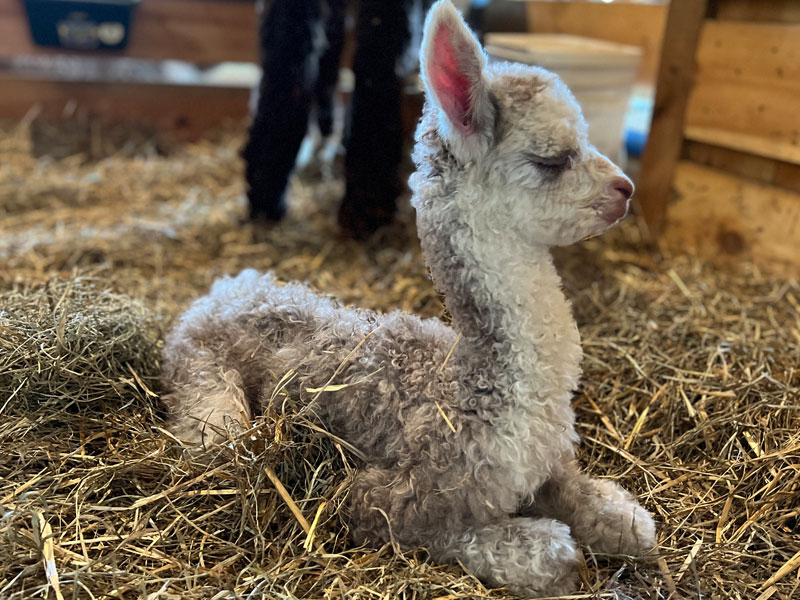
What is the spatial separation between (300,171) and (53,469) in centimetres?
342

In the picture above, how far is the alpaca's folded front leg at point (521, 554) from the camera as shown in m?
1.52

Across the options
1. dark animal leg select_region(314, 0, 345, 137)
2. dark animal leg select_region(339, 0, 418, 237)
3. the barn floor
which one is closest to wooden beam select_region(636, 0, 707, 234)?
the barn floor

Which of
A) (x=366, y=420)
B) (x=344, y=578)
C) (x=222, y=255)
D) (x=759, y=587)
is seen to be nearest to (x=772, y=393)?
(x=759, y=587)

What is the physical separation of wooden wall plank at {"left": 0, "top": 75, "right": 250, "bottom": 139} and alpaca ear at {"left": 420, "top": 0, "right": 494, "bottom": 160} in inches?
176

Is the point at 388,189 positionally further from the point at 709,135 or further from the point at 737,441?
the point at 737,441

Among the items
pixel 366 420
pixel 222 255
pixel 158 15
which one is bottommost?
pixel 222 255

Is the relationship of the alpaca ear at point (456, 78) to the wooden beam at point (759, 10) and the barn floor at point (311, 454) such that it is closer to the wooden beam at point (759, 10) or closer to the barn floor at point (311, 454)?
the barn floor at point (311, 454)

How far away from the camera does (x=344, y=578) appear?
5.12 feet

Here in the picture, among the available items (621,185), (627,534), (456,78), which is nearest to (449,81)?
(456,78)

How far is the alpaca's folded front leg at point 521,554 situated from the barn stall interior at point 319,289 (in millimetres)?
57

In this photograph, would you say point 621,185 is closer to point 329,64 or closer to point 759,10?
point 759,10

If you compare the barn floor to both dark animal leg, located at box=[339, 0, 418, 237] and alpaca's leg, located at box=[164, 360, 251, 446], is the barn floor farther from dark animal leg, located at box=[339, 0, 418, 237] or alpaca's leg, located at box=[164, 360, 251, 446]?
dark animal leg, located at box=[339, 0, 418, 237]

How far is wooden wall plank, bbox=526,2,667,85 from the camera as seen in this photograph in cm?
445

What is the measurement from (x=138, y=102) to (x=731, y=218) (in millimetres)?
4323
